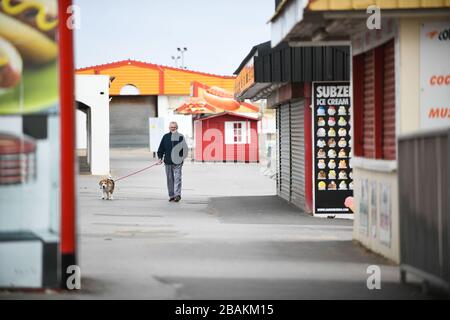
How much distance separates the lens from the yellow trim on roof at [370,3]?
1174 centimetres

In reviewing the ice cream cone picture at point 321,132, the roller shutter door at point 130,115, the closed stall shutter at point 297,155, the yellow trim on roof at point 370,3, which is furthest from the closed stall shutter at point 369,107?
the roller shutter door at point 130,115

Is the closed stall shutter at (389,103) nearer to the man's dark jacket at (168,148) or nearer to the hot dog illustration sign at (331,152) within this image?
the hot dog illustration sign at (331,152)

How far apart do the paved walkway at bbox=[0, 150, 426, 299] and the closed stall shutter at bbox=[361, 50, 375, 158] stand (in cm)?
131

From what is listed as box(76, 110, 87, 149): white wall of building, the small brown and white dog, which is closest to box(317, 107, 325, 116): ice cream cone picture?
the small brown and white dog

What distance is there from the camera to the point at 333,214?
21328mm

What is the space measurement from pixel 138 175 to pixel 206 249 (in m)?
25.5

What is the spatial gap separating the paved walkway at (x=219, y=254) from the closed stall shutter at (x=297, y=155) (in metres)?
0.35

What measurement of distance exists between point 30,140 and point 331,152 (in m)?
12.7

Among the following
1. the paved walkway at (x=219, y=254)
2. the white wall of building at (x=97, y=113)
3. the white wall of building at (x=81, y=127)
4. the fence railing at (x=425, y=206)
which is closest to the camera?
the fence railing at (x=425, y=206)

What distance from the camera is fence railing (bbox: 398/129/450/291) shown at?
9.04 m

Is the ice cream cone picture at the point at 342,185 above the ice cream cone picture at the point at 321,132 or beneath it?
beneath

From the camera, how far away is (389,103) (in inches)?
520

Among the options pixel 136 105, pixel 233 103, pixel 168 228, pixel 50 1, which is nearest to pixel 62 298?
pixel 50 1

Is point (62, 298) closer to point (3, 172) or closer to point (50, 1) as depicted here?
point (3, 172)
